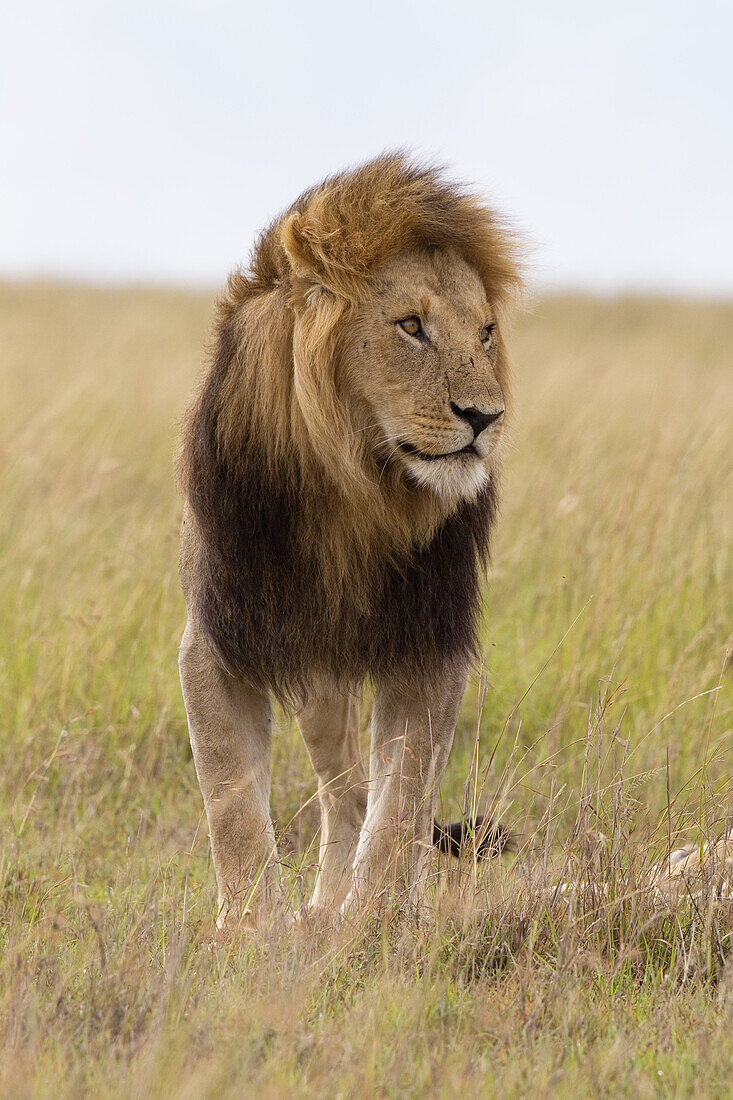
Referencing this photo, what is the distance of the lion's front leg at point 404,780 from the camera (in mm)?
3297

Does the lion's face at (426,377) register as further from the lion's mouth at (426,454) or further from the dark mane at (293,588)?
the dark mane at (293,588)

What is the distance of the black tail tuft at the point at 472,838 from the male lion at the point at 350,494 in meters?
0.12

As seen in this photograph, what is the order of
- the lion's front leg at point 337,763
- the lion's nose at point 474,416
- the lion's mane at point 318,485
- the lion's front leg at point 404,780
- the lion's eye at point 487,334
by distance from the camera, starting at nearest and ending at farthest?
the lion's nose at point 474,416
the lion's mane at point 318,485
the lion's eye at point 487,334
the lion's front leg at point 404,780
the lion's front leg at point 337,763

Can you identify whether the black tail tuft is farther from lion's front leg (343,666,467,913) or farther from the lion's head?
the lion's head

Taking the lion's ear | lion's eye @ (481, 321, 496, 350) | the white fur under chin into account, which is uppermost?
the lion's ear

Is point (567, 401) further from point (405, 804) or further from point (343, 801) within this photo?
point (405, 804)

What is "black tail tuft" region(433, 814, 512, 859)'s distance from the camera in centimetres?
330

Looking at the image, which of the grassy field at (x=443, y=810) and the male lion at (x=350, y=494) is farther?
the male lion at (x=350, y=494)

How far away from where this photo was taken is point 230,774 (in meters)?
3.36

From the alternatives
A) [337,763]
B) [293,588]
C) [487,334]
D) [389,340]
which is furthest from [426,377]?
[337,763]

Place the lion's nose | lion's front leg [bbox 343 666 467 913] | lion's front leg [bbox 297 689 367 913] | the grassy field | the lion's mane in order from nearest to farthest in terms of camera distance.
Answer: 1. the grassy field
2. the lion's nose
3. the lion's mane
4. lion's front leg [bbox 343 666 467 913]
5. lion's front leg [bbox 297 689 367 913]

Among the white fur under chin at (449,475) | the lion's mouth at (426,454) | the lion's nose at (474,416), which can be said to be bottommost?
the white fur under chin at (449,475)

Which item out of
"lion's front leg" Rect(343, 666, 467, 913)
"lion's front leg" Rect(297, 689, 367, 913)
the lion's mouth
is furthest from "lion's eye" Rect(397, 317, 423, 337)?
"lion's front leg" Rect(297, 689, 367, 913)

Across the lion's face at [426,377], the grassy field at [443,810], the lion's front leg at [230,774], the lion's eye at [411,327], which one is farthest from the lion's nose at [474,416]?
the lion's front leg at [230,774]
